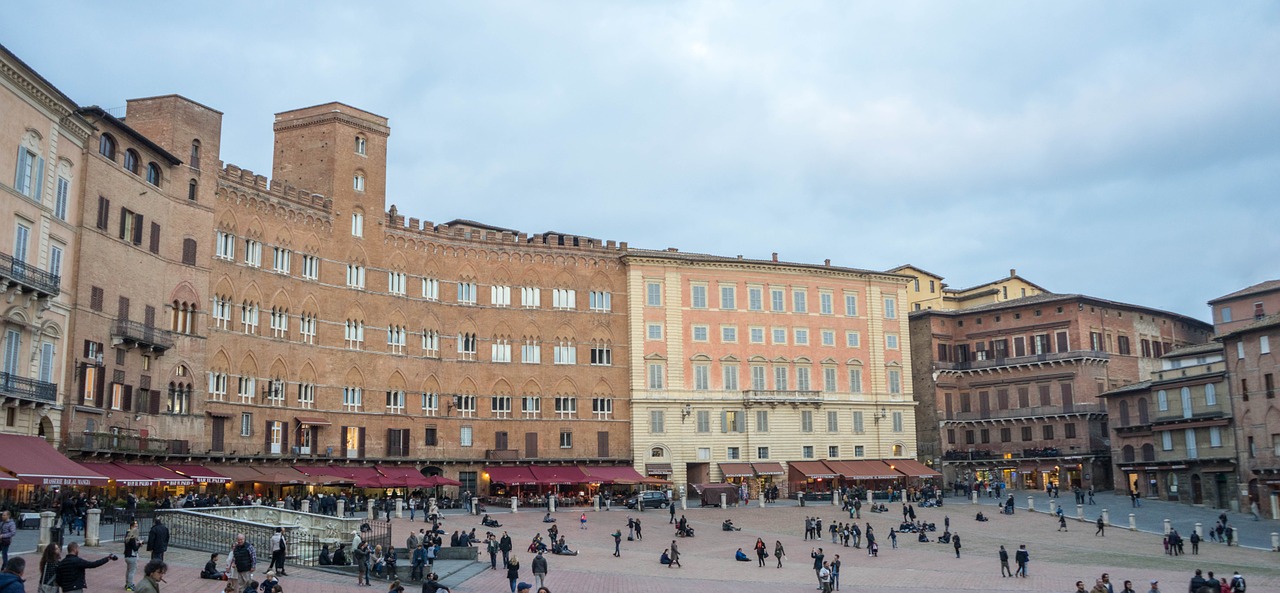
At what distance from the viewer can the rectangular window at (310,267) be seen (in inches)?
2564

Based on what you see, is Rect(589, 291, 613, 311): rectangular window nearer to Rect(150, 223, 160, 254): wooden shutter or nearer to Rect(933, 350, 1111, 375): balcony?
Rect(933, 350, 1111, 375): balcony

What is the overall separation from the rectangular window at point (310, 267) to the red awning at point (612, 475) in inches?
836

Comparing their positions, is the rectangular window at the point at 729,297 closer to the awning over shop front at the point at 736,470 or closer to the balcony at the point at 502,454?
the awning over shop front at the point at 736,470

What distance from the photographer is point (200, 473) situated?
55156mm

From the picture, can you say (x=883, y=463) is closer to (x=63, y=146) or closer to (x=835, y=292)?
(x=835, y=292)

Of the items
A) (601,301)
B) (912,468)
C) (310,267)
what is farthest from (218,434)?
(912,468)

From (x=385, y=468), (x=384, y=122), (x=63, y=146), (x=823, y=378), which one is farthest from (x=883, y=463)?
(x=63, y=146)

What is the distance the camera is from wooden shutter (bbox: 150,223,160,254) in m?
55.1

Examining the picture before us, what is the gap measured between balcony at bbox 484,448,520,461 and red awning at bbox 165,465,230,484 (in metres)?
18.6

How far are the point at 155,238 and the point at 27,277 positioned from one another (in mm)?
13264

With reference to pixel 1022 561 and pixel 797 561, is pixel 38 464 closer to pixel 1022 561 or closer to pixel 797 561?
pixel 797 561

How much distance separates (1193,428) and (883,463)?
2036 centimetres

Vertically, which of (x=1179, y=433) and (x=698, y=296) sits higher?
(x=698, y=296)

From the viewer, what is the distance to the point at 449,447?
70500mm
